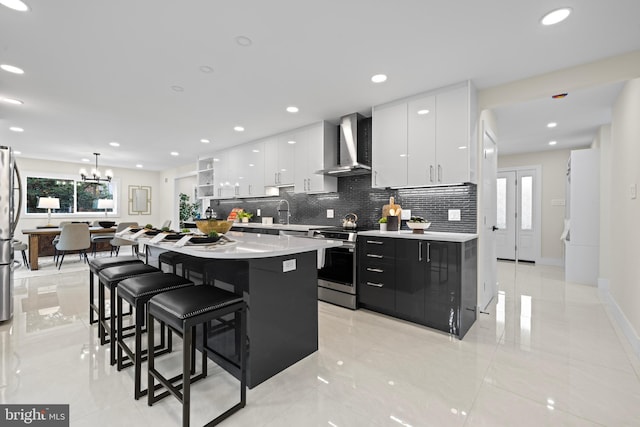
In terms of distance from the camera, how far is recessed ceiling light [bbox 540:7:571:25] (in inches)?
75.1

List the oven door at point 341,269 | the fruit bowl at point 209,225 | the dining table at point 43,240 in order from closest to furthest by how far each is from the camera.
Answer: the fruit bowl at point 209,225 < the oven door at point 341,269 < the dining table at point 43,240

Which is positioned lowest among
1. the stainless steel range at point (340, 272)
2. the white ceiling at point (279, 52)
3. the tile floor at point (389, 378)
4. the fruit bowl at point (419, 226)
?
the tile floor at point (389, 378)

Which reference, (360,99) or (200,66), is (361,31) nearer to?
(360,99)

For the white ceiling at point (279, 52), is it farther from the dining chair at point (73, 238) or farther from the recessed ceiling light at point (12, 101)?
the dining chair at point (73, 238)

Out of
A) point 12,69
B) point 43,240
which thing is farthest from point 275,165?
point 43,240

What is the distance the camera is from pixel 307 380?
1.98m

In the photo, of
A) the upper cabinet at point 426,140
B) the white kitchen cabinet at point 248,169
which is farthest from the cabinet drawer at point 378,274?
the white kitchen cabinet at point 248,169

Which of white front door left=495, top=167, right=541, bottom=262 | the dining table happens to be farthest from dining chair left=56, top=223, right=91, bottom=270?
white front door left=495, top=167, right=541, bottom=262

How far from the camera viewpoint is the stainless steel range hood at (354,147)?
3.91 meters

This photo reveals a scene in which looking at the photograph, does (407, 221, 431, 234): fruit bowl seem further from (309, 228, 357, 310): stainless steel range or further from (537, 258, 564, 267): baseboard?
(537, 258, 564, 267): baseboard

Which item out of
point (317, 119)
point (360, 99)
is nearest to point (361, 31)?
point (360, 99)

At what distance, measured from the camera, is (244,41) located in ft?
7.55

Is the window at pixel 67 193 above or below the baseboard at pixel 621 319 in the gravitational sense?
above

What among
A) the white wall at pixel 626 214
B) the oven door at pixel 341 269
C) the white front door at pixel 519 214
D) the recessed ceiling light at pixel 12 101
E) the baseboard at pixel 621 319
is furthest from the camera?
the white front door at pixel 519 214
